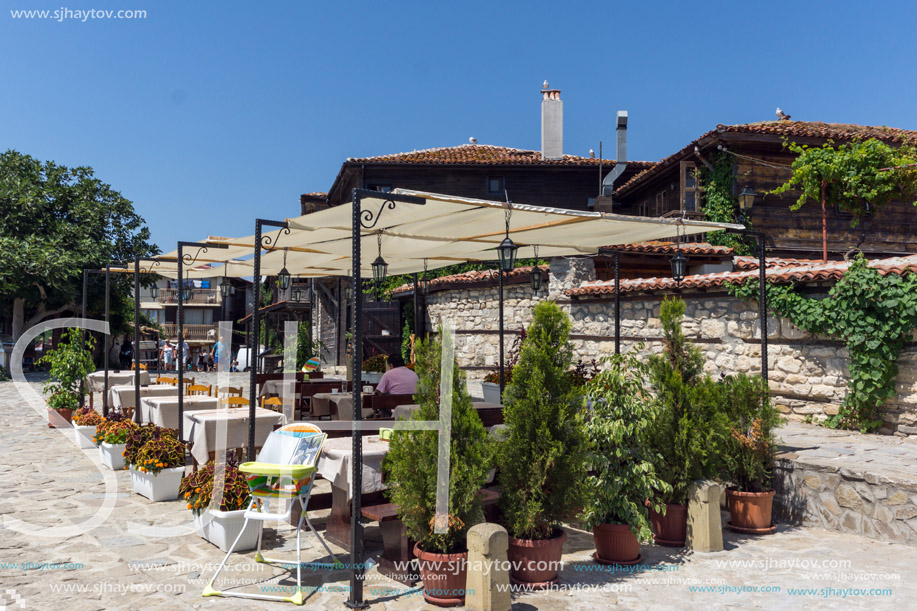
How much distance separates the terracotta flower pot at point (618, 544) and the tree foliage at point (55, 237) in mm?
21852

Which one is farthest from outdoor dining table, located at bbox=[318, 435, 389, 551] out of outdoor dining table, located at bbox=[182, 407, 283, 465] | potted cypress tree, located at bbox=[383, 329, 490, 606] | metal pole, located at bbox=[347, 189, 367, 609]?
outdoor dining table, located at bbox=[182, 407, 283, 465]

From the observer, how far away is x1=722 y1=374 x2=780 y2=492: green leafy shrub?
5762mm

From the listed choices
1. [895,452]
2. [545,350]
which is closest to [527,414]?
[545,350]

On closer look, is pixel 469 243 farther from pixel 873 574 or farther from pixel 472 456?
pixel 873 574

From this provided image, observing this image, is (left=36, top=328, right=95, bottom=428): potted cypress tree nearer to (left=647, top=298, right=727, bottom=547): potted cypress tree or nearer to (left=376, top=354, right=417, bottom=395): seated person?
(left=376, top=354, right=417, bottom=395): seated person

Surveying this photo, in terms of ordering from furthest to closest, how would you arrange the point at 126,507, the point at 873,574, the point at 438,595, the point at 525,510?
the point at 126,507
the point at 873,574
the point at 525,510
the point at 438,595

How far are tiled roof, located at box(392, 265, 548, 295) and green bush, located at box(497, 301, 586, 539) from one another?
9.21m

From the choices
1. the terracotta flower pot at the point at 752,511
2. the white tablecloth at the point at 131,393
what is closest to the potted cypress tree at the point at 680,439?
the terracotta flower pot at the point at 752,511

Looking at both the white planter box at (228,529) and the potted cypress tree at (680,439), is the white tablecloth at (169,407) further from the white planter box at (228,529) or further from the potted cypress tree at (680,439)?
the potted cypress tree at (680,439)

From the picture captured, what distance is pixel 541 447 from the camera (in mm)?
4449

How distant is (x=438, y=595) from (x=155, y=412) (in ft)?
17.8

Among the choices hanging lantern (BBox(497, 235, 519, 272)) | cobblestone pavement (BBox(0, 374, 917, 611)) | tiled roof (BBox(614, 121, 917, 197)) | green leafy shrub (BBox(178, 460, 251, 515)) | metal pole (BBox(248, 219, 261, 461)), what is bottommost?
cobblestone pavement (BBox(0, 374, 917, 611))

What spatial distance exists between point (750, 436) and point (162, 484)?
537 centimetres

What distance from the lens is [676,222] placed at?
6.48 meters
